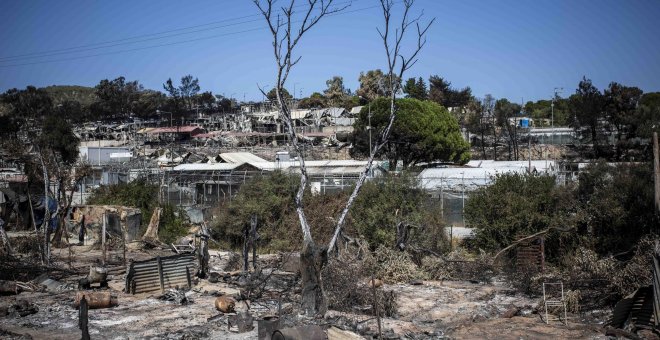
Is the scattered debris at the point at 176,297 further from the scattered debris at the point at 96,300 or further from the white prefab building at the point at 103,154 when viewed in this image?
the white prefab building at the point at 103,154

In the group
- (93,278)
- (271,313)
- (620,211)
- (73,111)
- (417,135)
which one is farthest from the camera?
(73,111)

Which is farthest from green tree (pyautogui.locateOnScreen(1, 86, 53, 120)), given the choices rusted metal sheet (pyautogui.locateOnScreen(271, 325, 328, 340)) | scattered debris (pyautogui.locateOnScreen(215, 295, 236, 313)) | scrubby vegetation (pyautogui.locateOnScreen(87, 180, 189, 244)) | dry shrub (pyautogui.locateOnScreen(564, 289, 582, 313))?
rusted metal sheet (pyautogui.locateOnScreen(271, 325, 328, 340))

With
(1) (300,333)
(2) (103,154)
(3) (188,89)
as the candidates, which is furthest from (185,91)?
(1) (300,333)

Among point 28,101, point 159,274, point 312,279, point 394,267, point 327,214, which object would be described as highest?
point 28,101

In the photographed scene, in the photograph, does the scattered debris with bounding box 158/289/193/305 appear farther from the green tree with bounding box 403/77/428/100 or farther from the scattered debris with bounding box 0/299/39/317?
the green tree with bounding box 403/77/428/100

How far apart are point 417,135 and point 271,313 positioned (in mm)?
37961

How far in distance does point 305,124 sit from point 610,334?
71.2 metres

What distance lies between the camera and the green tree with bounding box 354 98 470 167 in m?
49.0

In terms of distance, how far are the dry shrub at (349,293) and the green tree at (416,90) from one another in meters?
72.0

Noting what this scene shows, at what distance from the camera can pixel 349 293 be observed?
44.8 ft

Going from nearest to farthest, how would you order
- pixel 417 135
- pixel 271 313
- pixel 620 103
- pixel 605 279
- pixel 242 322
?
pixel 242 322 < pixel 271 313 < pixel 605 279 < pixel 417 135 < pixel 620 103

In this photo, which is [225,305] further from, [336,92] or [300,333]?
[336,92]

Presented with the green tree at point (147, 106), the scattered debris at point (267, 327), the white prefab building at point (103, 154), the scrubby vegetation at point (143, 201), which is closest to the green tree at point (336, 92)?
the green tree at point (147, 106)

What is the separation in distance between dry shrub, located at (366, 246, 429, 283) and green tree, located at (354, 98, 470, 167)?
3011cm
